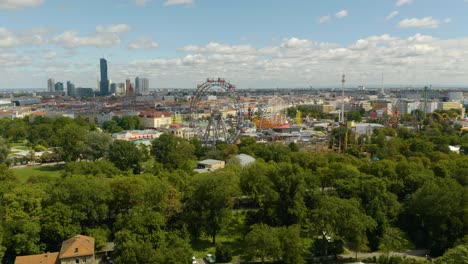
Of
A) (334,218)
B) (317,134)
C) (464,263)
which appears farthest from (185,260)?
(317,134)

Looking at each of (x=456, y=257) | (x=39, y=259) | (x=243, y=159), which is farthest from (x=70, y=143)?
(x=456, y=257)

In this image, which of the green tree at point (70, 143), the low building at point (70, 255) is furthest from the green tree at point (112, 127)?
the low building at point (70, 255)

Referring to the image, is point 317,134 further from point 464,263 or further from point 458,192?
point 464,263

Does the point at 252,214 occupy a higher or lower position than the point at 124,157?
lower

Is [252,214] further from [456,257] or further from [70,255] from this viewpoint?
[456,257]

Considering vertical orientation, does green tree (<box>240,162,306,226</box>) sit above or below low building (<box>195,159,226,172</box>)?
above

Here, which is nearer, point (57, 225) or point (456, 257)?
point (456, 257)

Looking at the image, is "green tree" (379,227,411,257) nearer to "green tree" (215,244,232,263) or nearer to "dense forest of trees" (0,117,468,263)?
"dense forest of trees" (0,117,468,263)

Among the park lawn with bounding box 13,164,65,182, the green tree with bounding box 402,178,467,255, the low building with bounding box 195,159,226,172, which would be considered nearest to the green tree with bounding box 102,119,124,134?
the park lawn with bounding box 13,164,65,182
